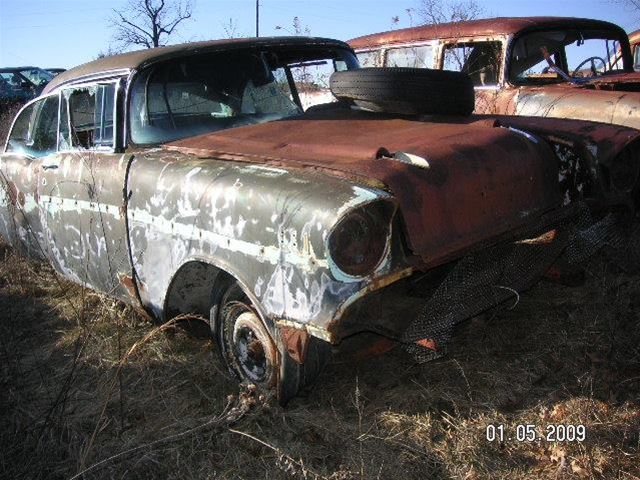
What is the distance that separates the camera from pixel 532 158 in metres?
2.55

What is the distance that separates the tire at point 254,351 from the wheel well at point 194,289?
0.05 metres

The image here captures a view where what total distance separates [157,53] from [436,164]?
1.77 meters

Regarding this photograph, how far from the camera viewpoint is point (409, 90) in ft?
9.65

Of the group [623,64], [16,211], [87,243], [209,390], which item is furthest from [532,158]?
[623,64]

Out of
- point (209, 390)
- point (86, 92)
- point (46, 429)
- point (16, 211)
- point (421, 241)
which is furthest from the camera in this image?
point (16, 211)

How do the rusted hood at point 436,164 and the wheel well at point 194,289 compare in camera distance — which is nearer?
the rusted hood at point 436,164

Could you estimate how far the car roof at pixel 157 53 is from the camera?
10.3 ft

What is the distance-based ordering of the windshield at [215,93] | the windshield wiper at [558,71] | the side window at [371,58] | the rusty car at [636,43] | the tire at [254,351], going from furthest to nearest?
the rusty car at [636,43] < the side window at [371,58] < the windshield wiper at [558,71] < the windshield at [215,93] < the tire at [254,351]

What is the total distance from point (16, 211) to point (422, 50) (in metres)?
3.97

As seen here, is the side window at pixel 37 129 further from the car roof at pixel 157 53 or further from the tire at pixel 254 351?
the tire at pixel 254 351

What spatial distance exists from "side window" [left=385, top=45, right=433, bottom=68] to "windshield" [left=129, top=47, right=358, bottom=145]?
7.75ft

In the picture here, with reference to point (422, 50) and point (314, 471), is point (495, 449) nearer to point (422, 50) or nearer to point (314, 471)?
point (314, 471)

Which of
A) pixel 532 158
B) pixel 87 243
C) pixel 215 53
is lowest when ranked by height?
pixel 87 243
